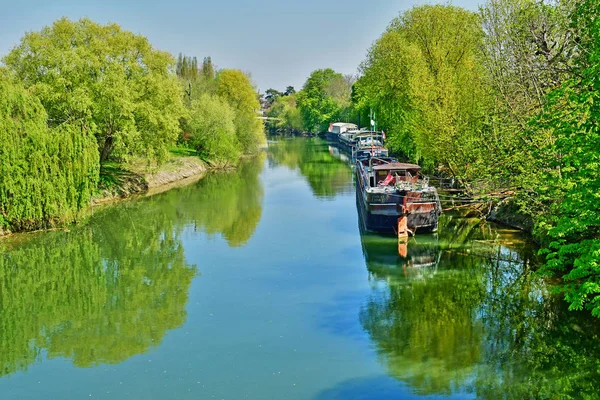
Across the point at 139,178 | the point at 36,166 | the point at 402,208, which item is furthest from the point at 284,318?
the point at 139,178

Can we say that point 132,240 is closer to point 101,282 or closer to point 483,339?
point 101,282

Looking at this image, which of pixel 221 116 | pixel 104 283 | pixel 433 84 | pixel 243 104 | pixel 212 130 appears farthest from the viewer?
pixel 243 104

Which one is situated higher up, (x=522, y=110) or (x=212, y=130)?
(x=212, y=130)

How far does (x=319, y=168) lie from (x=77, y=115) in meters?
27.3

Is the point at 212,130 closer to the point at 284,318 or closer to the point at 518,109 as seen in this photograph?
the point at 518,109

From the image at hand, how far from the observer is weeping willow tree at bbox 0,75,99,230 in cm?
2320

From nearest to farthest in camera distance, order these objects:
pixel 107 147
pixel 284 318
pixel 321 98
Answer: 1. pixel 284 318
2. pixel 107 147
3. pixel 321 98

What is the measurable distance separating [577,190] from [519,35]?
1298 cm

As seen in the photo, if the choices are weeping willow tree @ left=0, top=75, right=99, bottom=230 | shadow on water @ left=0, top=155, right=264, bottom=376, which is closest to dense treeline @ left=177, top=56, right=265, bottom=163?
shadow on water @ left=0, top=155, right=264, bottom=376

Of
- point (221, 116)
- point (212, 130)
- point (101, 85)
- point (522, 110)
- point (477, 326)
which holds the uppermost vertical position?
point (101, 85)

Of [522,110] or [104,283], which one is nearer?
[104,283]

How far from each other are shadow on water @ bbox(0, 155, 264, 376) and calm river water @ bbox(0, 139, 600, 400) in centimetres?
8

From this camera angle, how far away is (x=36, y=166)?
78.1 ft

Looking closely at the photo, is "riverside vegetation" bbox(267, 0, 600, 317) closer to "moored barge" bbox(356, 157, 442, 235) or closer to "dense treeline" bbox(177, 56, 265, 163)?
"moored barge" bbox(356, 157, 442, 235)
